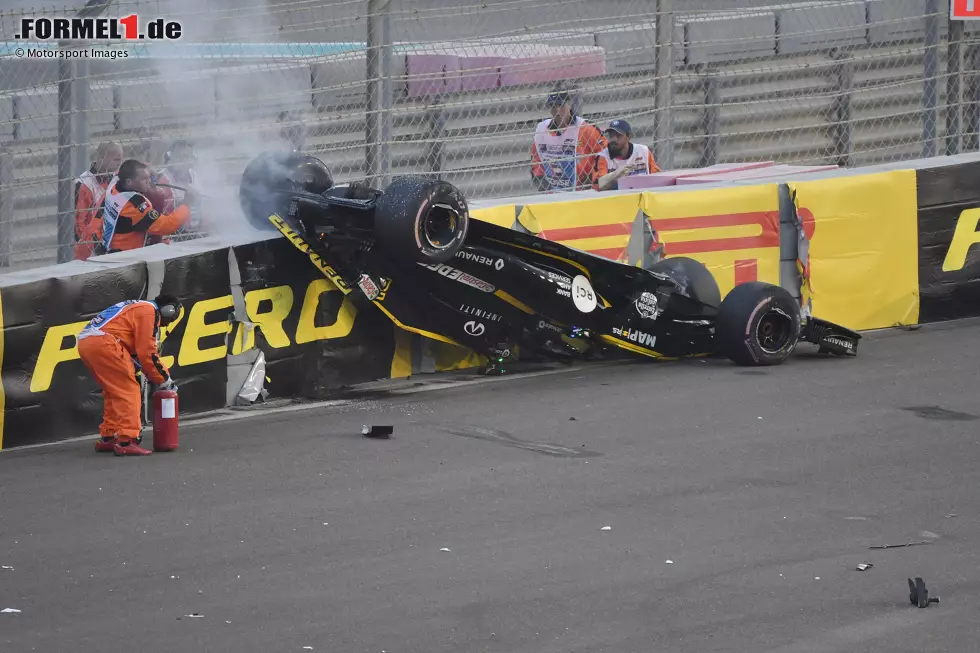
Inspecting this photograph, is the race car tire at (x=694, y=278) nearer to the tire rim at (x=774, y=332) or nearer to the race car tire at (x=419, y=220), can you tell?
the tire rim at (x=774, y=332)

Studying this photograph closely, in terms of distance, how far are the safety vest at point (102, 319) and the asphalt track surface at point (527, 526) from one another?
66 cm

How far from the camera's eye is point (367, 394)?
9.73 meters

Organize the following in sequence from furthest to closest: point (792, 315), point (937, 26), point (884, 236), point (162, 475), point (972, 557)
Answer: point (937, 26) → point (884, 236) → point (792, 315) → point (162, 475) → point (972, 557)

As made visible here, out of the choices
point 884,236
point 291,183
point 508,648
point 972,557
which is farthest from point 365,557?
point 884,236

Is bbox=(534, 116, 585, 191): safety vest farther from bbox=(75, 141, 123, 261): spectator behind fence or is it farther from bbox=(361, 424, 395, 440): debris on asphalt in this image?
bbox=(361, 424, 395, 440): debris on asphalt

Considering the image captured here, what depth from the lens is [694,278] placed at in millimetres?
10453

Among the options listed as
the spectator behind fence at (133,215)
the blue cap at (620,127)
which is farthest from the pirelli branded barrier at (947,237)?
the spectator behind fence at (133,215)

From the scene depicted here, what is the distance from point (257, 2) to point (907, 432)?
484cm

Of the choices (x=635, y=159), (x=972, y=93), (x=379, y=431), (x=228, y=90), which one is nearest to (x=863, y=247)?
(x=635, y=159)

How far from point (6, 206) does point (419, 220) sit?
2427 mm

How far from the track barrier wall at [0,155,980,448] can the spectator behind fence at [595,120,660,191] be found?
1144 millimetres

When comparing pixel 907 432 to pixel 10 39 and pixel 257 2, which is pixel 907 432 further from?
pixel 10 39

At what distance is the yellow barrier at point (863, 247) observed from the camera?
11.4m

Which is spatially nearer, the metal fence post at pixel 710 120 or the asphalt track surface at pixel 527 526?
the asphalt track surface at pixel 527 526
